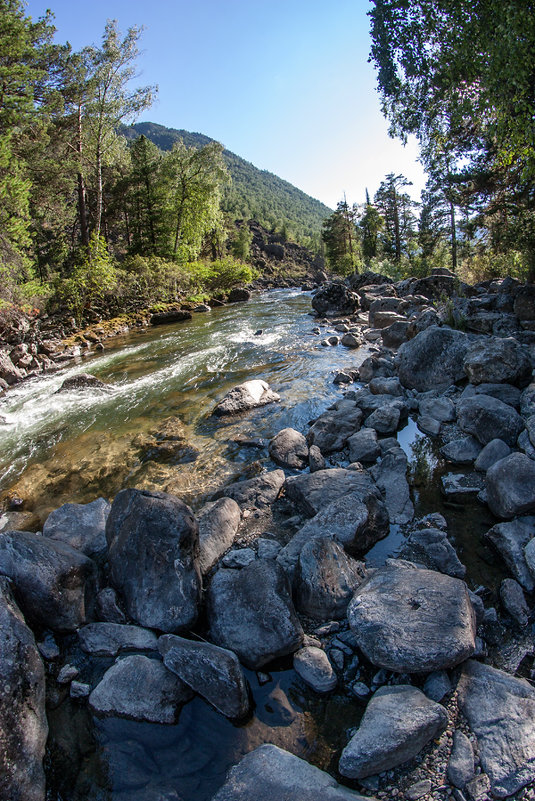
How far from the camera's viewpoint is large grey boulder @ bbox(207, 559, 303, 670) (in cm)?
305

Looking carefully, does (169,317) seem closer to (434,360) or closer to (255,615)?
(434,360)

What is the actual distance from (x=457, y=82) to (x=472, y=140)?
19.2ft

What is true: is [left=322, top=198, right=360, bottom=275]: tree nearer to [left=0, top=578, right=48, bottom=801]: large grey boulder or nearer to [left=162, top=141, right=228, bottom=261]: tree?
[left=162, top=141, right=228, bottom=261]: tree

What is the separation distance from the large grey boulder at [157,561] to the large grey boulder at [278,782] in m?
1.20

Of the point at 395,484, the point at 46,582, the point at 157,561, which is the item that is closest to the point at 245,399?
the point at 395,484

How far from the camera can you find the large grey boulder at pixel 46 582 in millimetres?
3105

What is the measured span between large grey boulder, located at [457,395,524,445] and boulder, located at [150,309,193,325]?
63.9 ft

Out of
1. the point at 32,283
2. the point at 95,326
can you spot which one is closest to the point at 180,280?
the point at 95,326

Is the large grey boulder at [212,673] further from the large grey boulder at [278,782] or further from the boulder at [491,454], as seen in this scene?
the boulder at [491,454]

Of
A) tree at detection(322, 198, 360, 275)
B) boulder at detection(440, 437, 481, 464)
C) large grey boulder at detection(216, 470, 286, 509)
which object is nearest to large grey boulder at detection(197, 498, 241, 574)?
large grey boulder at detection(216, 470, 286, 509)

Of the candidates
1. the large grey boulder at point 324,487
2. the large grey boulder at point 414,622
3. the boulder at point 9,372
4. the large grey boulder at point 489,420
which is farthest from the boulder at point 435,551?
the boulder at point 9,372

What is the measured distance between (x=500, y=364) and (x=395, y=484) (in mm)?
3272

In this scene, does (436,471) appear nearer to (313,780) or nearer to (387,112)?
(313,780)

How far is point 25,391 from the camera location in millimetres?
11492
